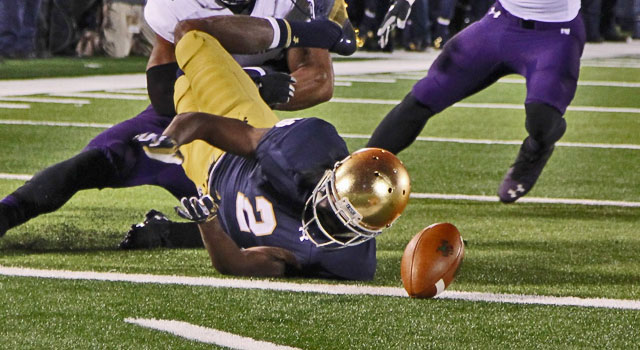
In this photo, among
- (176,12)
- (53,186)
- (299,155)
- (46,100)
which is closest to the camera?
(299,155)

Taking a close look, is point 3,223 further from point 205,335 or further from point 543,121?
point 543,121

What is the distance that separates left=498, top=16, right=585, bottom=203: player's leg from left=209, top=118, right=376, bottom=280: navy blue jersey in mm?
1153

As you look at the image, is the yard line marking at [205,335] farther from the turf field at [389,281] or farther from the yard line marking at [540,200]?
the yard line marking at [540,200]

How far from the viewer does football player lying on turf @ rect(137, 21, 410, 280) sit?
391 centimetres

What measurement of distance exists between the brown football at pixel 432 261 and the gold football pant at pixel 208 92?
692 millimetres

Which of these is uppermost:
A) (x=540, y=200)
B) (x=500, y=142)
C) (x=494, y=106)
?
(x=540, y=200)

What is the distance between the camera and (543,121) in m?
5.32

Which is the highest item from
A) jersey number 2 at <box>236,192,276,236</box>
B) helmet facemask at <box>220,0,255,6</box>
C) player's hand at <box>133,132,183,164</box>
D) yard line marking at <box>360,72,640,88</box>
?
player's hand at <box>133,132,183,164</box>

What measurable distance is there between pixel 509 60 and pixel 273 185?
5.08 ft

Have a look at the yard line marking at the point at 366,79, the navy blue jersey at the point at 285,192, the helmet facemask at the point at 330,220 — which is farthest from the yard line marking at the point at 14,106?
the helmet facemask at the point at 330,220

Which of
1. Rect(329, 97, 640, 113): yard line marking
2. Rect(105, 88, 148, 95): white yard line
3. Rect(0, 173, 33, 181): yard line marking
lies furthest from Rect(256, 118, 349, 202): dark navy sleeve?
Rect(105, 88, 148, 95): white yard line

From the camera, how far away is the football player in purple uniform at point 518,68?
536 centimetres

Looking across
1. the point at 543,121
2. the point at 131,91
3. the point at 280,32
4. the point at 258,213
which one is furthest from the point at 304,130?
the point at 131,91

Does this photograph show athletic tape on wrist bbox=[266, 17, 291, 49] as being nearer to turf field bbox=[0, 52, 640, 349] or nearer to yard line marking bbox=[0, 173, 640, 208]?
turf field bbox=[0, 52, 640, 349]
